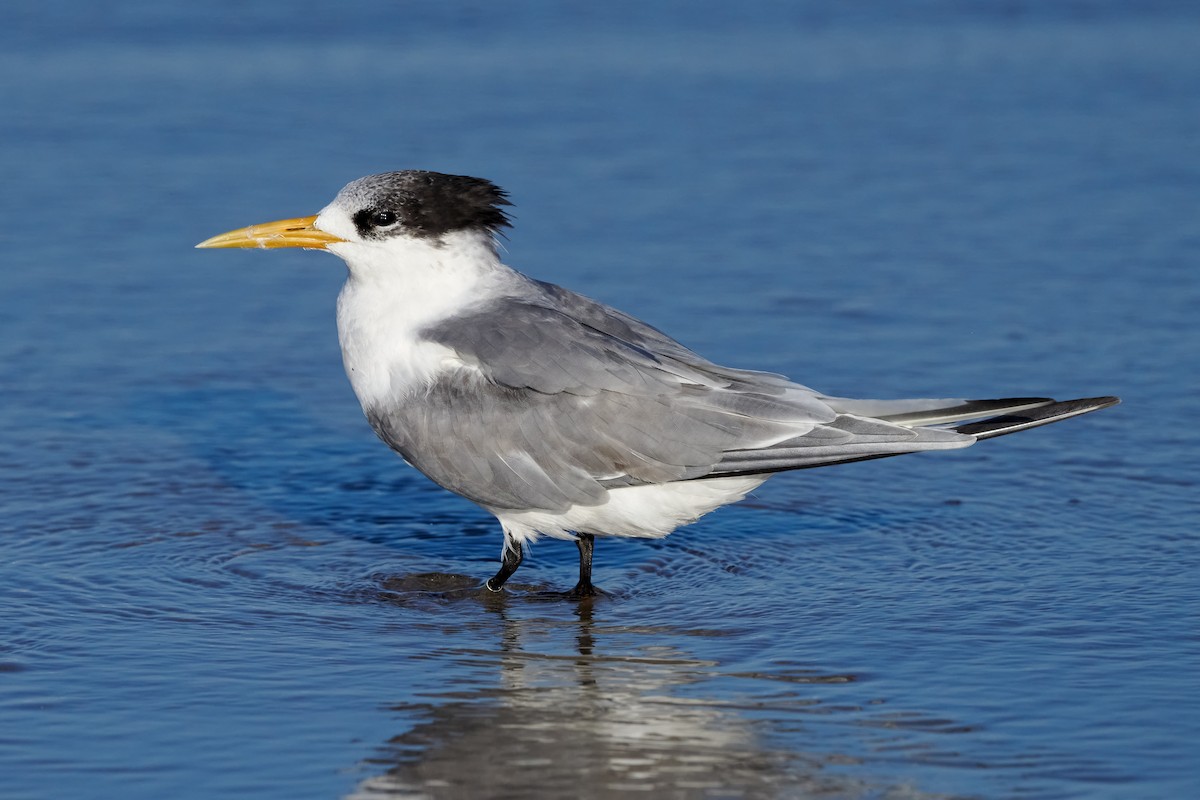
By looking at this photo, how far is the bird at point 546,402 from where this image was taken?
5.88m

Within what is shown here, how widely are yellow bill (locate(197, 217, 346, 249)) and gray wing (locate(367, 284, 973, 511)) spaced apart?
577mm

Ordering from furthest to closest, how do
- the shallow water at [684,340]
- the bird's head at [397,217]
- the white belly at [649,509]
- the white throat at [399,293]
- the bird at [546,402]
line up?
the bird's head at [397,217]
the white throat at [399,293]
the white belly at [649,509]
the bird at [546,402]
the shallow water at [684,340]

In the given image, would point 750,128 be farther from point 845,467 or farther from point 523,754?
point 523,754

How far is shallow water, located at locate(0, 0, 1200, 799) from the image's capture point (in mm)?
4941

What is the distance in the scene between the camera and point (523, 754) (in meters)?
4.81

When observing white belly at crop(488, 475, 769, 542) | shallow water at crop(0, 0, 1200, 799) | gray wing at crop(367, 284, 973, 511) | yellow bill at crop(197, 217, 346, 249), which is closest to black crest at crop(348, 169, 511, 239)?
yellow bill at crop(197, 217, 346, 249)

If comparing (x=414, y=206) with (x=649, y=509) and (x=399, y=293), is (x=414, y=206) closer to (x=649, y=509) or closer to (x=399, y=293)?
(x=399, y=293)

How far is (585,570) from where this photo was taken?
6367mm

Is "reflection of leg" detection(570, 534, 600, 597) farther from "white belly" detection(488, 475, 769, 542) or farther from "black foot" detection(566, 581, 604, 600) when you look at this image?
"white belly" detection(488, 475, 769, 542)

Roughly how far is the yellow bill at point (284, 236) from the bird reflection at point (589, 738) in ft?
5.29

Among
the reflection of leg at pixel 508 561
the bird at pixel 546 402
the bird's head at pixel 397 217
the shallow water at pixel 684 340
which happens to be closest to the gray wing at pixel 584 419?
the bird at pixel 546 402

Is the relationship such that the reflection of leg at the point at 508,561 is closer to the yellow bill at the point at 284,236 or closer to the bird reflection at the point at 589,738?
the bird reflection at the point at 589,738

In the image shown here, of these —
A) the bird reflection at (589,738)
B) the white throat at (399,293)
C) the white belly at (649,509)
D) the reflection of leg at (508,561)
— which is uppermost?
the white throat at (399,293)

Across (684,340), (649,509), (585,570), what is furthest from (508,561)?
(684,340)
